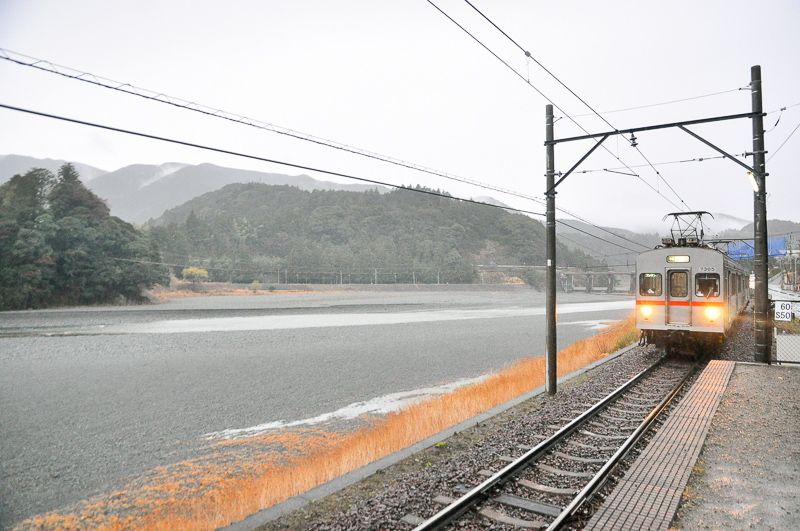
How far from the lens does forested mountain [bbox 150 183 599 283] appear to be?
91312 mm

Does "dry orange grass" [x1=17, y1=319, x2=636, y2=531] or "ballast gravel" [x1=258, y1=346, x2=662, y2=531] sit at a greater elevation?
"ballast gravel" [x1=258, y1=346, x2=662, y2=531]

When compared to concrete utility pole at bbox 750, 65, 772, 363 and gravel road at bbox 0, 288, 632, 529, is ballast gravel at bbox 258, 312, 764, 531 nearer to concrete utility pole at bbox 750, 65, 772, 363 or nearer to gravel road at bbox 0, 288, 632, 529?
gravel road at bbox 0, 288, 632, 529

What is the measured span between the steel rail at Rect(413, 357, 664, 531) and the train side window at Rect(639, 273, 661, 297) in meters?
7.79

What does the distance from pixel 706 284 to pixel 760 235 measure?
2.16 meters

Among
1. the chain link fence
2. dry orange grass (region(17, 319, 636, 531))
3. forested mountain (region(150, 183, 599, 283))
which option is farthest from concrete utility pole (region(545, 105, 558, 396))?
forested mountain (region(150, 183, 599, 283))

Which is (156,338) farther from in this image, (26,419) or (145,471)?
(145,471)

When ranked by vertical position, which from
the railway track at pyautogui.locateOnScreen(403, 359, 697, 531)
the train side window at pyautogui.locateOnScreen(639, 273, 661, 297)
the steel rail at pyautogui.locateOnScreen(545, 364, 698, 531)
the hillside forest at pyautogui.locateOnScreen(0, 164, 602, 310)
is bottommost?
the railway track at pyautogui.locateOnScreen(403, 359, 697, 531)

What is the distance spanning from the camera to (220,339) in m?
27.3

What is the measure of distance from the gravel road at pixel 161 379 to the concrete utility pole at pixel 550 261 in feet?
20.4

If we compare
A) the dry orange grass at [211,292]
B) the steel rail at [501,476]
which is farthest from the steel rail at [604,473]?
the dry orange grass at [211,292]

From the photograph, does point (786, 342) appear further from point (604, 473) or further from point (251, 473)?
point (251, 473)

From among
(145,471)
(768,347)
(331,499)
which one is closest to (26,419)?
(145,471)

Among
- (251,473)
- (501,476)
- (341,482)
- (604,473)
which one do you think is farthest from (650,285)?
(251,473)

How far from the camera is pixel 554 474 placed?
20.9 feet
